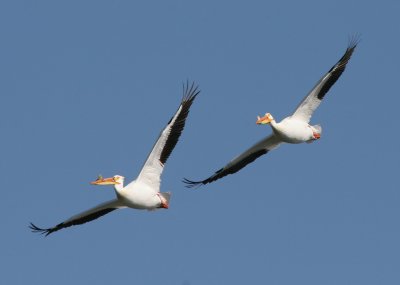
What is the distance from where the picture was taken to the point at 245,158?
72.1 ft

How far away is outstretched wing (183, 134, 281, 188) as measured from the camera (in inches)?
845

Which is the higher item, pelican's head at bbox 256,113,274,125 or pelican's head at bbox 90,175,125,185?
pelican's head at bbox 256,113,274,125

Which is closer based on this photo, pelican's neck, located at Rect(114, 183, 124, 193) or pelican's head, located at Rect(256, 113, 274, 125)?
pelican's neck, located at Rect(114, 183, 124, 193)

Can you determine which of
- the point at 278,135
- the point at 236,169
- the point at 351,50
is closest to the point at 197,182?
the point at 236,169

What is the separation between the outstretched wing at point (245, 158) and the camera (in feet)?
70.4

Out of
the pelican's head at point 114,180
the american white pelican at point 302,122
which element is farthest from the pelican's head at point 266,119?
the pelican's head at point 114,180

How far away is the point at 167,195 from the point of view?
20078 mm

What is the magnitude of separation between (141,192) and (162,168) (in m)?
0.60

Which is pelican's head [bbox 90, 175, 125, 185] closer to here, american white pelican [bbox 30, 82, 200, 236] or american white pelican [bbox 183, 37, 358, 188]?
Answer: american white pelican [bbox 30, 82, 200, 236]

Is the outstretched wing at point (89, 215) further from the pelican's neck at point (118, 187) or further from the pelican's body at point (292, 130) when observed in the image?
the pelican's body at point (292, 130)

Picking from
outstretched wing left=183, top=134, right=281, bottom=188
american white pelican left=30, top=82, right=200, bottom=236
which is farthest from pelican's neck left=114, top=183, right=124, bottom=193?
outstretched wing left=183, top=134, right=281, bottom=188

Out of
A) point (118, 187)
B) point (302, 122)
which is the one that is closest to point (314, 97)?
point (302, 122)

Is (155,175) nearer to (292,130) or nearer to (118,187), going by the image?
(118,187)

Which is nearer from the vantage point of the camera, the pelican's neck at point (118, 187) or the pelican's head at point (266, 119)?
the pelican's neck at point (118, 187)
